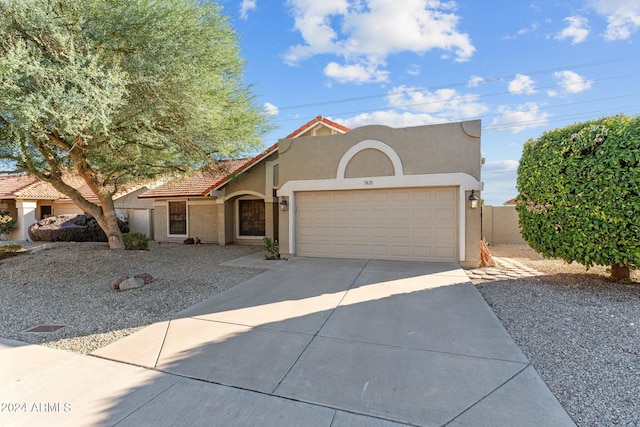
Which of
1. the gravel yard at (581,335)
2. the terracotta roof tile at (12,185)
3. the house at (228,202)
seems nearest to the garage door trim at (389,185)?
the gravel yard at (581,335)

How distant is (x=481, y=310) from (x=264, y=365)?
3968 millimetres

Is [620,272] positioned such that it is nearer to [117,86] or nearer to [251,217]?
[117,86]

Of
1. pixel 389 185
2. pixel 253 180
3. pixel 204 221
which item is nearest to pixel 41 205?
pixel 204 221

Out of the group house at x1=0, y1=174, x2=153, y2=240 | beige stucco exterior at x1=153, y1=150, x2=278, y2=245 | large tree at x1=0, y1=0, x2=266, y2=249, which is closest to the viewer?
large tree at x1=0, y1=0, x2=266, y2=249

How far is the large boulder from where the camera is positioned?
16125 mm

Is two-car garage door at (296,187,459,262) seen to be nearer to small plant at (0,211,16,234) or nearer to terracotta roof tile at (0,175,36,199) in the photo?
terracotta roof tile at (0,175,36,199)

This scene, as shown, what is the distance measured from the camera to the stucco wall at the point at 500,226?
1502cm

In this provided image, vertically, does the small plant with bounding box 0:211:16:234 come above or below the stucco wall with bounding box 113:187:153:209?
below

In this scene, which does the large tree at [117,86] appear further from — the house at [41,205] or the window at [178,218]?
the house at [41,205]

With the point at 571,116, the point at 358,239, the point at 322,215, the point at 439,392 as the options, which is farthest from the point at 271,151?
the point at 571,116

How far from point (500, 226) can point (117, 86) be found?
16.0 m

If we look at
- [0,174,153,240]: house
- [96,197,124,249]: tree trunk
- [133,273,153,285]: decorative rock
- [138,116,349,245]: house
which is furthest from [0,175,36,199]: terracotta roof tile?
[133,273,153,285]: decorative rock

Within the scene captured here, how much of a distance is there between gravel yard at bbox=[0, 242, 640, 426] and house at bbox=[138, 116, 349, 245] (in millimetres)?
5025

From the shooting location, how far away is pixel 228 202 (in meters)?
15.8
